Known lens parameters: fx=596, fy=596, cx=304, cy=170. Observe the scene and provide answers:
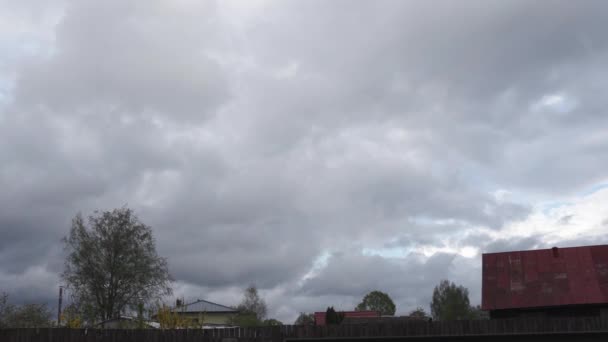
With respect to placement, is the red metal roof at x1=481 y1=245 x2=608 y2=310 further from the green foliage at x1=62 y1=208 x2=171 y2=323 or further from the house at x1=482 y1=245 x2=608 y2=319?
the green foliage at x1=62 y1=208 x2=171 y2=323

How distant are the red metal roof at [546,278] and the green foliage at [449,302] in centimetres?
5716

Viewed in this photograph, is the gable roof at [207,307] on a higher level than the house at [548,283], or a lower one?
lower

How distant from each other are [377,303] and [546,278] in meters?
86.3

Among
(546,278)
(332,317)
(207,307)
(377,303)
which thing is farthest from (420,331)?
(377,303)

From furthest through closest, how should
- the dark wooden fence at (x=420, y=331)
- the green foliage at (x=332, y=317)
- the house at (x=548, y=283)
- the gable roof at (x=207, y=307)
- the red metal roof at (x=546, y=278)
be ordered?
the gable roof at (x=207, y=307) < the green foliage at (x=332, y=317) < the red metal roof at (x=546, y=278) < the house at (x=548, y=283) < the dark wooden fence at (x=420, y=331)

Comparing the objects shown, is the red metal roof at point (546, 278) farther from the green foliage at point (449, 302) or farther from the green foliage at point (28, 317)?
the green foliage at point (449, 302)

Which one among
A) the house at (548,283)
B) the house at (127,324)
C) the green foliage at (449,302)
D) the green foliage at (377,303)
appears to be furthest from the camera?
the green foliage at (377,303)

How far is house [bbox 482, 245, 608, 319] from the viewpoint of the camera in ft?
117

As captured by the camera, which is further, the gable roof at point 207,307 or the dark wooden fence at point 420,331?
the gable roof at point 207,307

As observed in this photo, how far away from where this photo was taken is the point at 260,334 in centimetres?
2681

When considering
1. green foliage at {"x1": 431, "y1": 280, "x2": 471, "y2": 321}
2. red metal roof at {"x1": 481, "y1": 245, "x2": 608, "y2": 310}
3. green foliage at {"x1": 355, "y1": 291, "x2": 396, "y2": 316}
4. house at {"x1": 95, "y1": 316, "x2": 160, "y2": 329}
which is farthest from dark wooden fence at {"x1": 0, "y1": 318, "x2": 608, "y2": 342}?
green foliage at {"x1": 355, "y1": 291, "x2": 396, "y2": 316}

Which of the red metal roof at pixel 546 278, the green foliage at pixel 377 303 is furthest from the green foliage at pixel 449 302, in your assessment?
the red metal roof at pixel 546 278

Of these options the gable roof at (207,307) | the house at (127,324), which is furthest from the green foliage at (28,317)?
the gable roof at (207,307)

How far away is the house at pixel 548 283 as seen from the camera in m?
35.6
